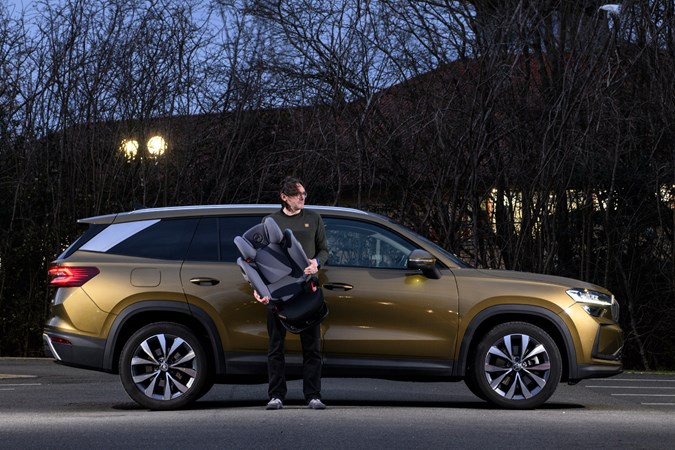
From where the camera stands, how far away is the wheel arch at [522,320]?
1170 centimetres

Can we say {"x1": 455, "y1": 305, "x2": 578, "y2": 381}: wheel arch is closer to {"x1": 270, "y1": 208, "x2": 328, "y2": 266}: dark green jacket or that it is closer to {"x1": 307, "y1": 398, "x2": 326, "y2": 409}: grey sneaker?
{"x1": 307, "y1": 398, "x2": 326, "y2": 409}: grey sneaker

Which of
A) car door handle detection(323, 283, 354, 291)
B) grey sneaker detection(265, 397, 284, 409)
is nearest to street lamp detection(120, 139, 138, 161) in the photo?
car door handle detection(323, 283, 354, 291)

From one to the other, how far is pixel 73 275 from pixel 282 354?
1.97 meters

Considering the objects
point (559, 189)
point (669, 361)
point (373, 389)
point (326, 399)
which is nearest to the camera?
point (326, 399)

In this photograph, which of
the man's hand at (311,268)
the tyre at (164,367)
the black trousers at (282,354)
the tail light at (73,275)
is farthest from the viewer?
the tail light at (73,275)

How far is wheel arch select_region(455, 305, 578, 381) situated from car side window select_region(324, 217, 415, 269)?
2.71 ft

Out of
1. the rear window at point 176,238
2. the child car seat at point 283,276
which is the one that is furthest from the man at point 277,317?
the rear window at point 176,238

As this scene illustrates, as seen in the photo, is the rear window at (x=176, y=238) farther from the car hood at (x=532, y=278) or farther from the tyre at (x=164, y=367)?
the car hood at (x=532, y=278)

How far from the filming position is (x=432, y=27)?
2214cm

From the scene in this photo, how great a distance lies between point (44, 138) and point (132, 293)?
9.58 m

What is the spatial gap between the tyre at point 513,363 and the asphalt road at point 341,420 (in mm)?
209

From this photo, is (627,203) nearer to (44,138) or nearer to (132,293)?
(44,138)

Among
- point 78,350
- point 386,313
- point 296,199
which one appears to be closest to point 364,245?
point 386,313

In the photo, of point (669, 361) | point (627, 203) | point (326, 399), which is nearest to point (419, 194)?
point (627, 203)
